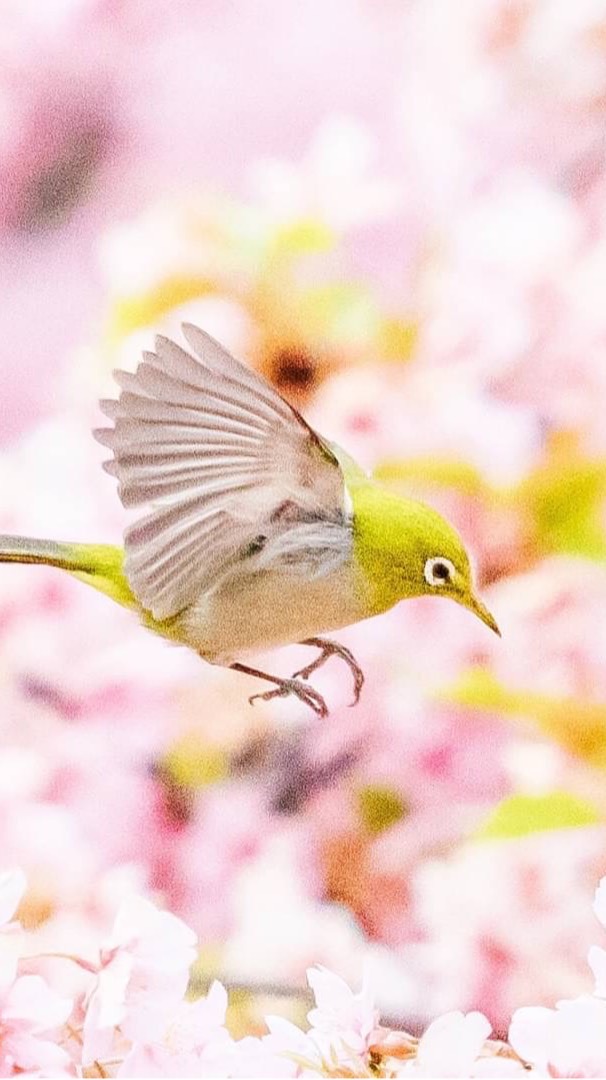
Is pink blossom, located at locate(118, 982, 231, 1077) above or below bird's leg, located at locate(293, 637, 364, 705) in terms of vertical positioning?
below

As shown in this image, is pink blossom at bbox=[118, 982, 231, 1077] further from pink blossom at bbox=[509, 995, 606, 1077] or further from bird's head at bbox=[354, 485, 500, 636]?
bird's head at bbox=[354, 485, 500, 636]

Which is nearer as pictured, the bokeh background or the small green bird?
the small green bird

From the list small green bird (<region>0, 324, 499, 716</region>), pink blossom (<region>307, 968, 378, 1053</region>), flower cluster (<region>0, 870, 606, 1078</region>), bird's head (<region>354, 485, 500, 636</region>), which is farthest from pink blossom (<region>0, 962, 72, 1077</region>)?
bird's head (<region>354, 485, 500, 636</region>)

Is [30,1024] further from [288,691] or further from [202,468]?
[202,468]

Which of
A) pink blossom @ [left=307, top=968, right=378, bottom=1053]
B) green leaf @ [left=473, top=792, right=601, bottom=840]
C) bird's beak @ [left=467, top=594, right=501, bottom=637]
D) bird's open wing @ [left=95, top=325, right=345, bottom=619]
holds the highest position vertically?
bird's open wing @ [left=95, top=325, right=345, bottom=619]

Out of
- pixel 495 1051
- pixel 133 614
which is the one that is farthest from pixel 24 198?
pixel 495 1051

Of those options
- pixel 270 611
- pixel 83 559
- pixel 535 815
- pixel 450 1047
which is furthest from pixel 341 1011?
pixel 83 559
